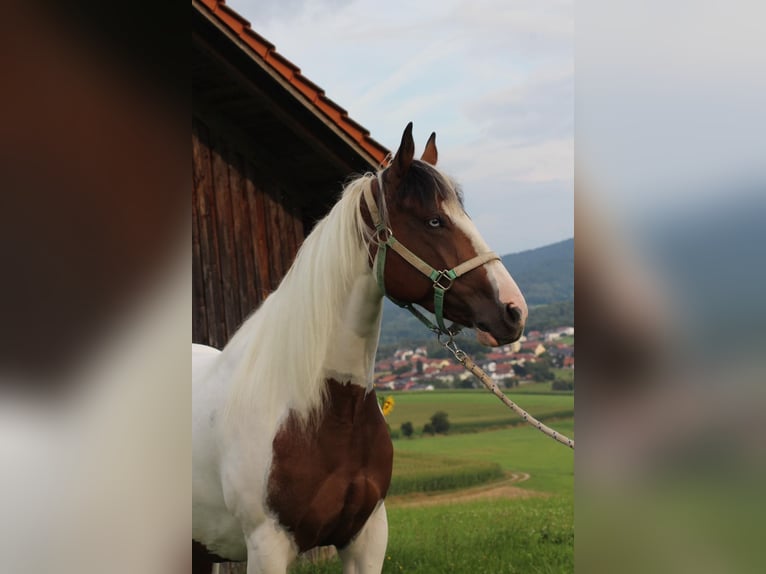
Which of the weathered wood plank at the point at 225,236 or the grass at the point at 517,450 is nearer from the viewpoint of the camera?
the weathered wood plank at the point at 225,236

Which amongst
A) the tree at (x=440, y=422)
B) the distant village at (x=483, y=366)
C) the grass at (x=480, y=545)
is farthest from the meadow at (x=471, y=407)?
the grass at (x=480, y=545)

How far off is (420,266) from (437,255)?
71mm

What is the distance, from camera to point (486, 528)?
22.4 feet

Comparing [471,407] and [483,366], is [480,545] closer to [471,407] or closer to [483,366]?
[483,366]

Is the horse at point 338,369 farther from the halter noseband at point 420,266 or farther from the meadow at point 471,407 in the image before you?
the meadow at point 471,407

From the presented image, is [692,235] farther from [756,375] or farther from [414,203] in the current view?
[414,203]

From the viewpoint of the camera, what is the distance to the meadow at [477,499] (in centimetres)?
527

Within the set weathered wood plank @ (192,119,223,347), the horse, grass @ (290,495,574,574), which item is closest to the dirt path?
grass @ (290,495,574,574)

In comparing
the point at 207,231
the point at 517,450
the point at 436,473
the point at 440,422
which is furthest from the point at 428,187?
the point at 440,422

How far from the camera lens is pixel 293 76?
405cm

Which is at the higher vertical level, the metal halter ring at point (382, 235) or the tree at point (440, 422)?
the metal halter ring at point (382, 235)

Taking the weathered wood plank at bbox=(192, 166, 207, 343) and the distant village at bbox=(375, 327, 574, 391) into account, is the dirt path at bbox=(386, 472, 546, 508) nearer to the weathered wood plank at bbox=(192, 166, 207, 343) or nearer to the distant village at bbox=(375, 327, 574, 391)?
the distant village at bbox=(375, 327, 574, 391)

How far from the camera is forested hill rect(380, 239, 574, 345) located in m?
21.2

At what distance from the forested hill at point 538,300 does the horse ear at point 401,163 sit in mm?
15469
